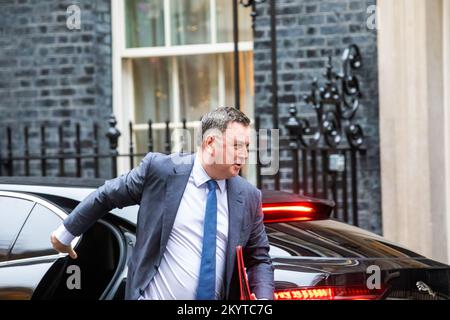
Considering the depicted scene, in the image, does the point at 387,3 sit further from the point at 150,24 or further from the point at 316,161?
the point at 150,24

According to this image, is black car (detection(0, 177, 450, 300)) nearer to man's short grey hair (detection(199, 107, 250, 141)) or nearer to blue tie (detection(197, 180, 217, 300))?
blue tie (detection(197, 180, 217, 300))

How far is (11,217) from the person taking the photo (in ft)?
18.6

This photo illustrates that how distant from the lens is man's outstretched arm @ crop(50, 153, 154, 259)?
4805 millimetres

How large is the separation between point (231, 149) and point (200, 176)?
0.23m

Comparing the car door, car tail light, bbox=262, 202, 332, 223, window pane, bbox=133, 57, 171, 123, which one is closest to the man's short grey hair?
car tail light, bbox=262, 202, 332, 223

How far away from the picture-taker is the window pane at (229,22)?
10703 mm

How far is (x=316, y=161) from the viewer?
9883 millimetres

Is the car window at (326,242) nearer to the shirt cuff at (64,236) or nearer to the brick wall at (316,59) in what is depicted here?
the shirt cuff at (64,236)

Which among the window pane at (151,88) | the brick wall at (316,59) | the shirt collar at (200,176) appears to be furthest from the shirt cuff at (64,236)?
the window pane at (151,88)

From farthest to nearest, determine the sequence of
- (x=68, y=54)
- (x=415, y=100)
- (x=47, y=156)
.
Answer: (x=68, y=54) < (x=47, y=156) < (x=415, y=100)

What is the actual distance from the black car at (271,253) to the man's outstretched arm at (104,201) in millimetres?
502

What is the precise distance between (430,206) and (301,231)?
414 centimetres

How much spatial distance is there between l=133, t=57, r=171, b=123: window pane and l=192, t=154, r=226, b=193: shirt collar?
6253 mm

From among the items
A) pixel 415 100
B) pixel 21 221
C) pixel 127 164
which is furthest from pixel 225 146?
pixel 127 164
